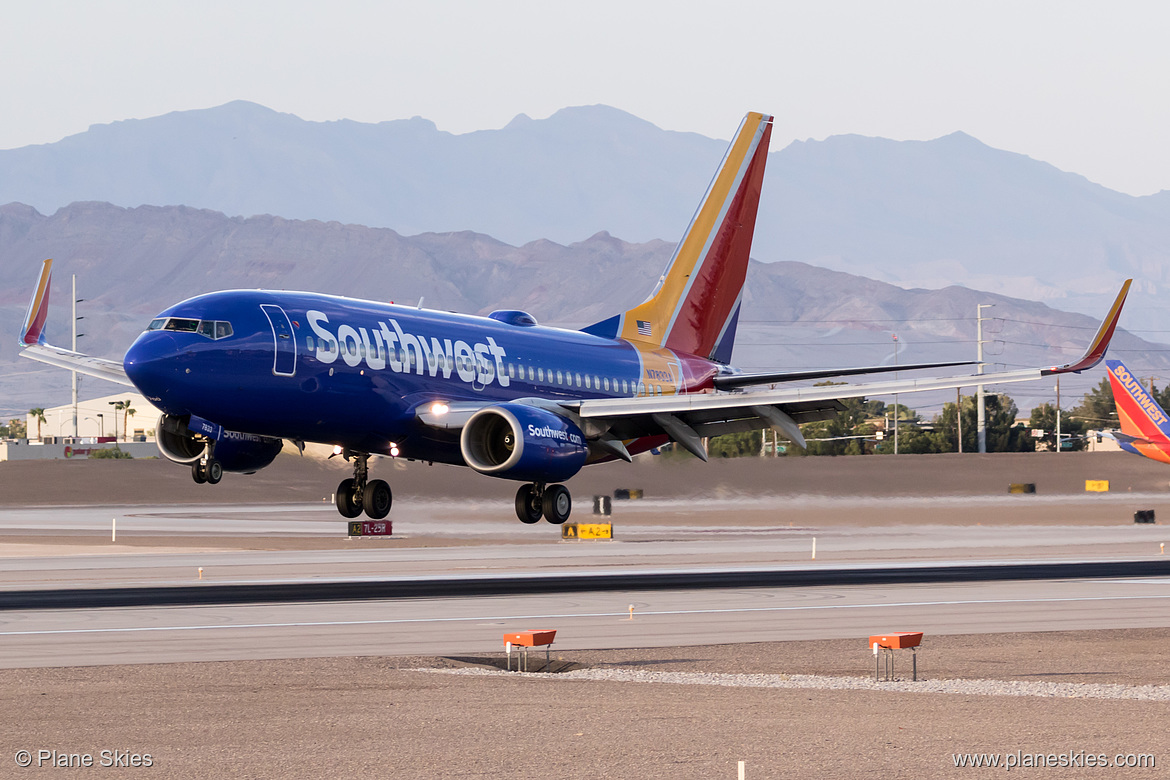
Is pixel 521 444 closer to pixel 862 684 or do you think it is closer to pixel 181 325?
pixel 181 325

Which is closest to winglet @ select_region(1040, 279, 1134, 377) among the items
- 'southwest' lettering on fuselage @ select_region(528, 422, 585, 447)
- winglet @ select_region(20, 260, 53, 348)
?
'southwest' lettering on fuselage @ select_region(528, 422, 585, 447)

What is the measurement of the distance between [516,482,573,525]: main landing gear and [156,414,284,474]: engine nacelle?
7561 mm

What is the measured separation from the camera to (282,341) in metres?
40.4

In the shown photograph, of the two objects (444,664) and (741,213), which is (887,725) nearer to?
(444,664)

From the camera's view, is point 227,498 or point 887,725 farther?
point 227,498

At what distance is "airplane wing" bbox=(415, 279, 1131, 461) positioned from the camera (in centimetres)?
4372

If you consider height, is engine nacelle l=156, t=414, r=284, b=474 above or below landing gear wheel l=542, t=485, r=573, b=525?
above

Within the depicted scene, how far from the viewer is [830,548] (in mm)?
78188

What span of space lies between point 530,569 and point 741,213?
17.3 meters

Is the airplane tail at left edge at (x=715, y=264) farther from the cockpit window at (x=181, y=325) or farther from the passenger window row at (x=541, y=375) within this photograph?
the cockpit window at (x=181, y=325)

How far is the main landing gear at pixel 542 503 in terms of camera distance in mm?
46125

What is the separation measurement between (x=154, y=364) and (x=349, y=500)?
9.94 metres

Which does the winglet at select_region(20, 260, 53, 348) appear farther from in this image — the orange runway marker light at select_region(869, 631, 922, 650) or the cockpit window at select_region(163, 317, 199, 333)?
the orange runway marker light at select_region(869, 631, 922, 650)

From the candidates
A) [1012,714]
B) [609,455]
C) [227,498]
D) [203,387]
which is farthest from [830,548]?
[227,498]
